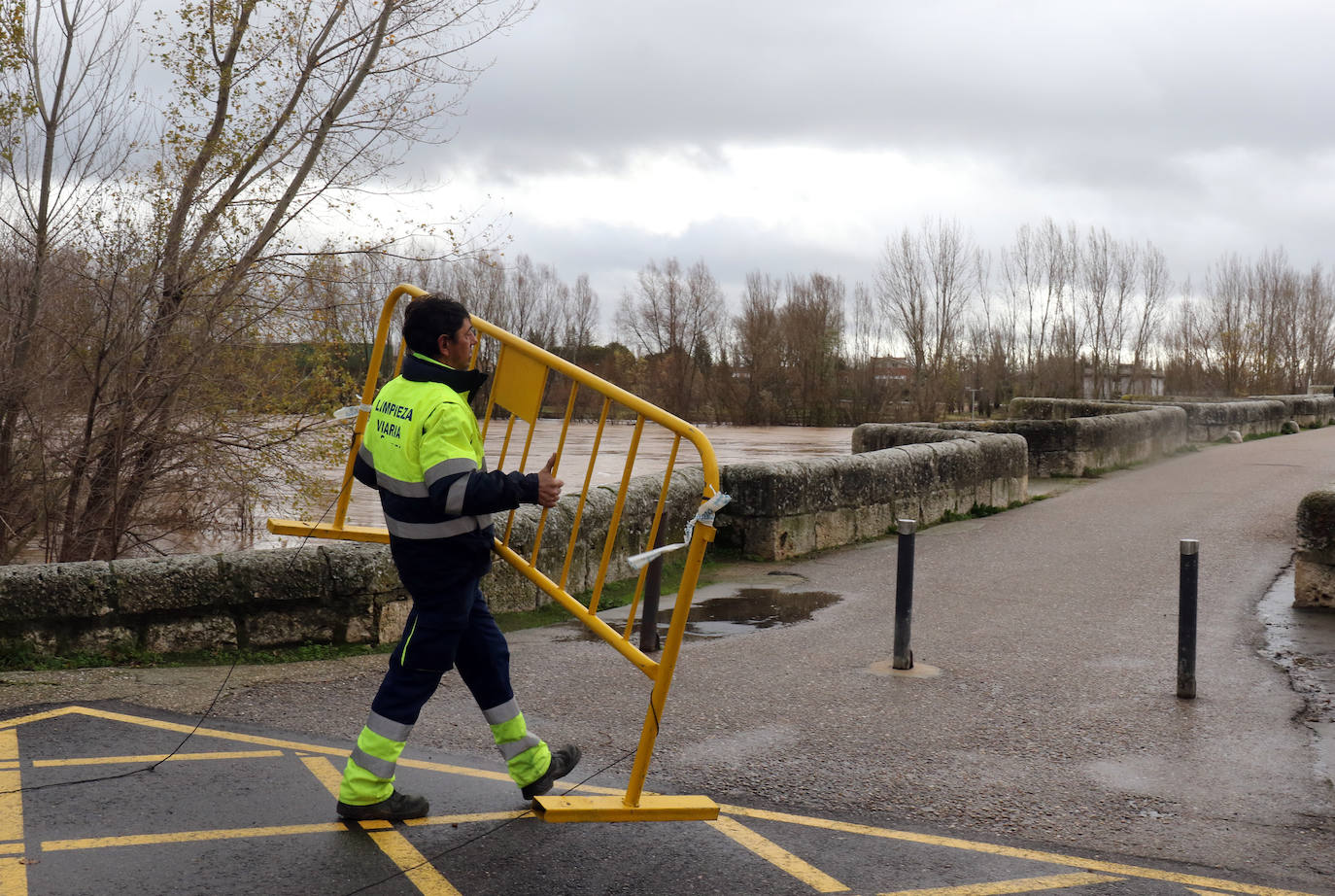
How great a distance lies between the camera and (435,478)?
3863mm

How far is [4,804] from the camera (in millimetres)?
4094

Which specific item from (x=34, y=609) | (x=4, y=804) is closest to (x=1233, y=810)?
(x=4, y=804)

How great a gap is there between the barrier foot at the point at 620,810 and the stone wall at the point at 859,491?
6959 mm

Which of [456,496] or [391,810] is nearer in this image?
[456,496]

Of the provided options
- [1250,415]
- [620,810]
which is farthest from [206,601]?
[1250,415]

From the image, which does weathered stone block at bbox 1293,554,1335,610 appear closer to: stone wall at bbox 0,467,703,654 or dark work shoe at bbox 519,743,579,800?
stone wall at bbox 0,467,703,654

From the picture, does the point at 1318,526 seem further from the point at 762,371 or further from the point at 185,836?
the point at 762,371

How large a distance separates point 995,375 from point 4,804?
67.6 m

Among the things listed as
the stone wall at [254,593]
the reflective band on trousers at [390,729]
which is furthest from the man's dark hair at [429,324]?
the stone wall at [254,593]

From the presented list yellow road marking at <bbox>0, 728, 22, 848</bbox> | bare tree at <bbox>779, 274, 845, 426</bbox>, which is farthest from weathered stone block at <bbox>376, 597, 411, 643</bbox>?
bare tree at <bbox>779, 274, 845, 426</bbox>

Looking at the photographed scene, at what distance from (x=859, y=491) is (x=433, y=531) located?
28.8 ft

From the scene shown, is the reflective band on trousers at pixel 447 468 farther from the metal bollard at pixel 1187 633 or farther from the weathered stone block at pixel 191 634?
the metal bollard at pixel 1187 633

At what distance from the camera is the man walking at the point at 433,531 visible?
389 centimetres

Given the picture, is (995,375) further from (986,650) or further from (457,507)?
→ (457,507)
